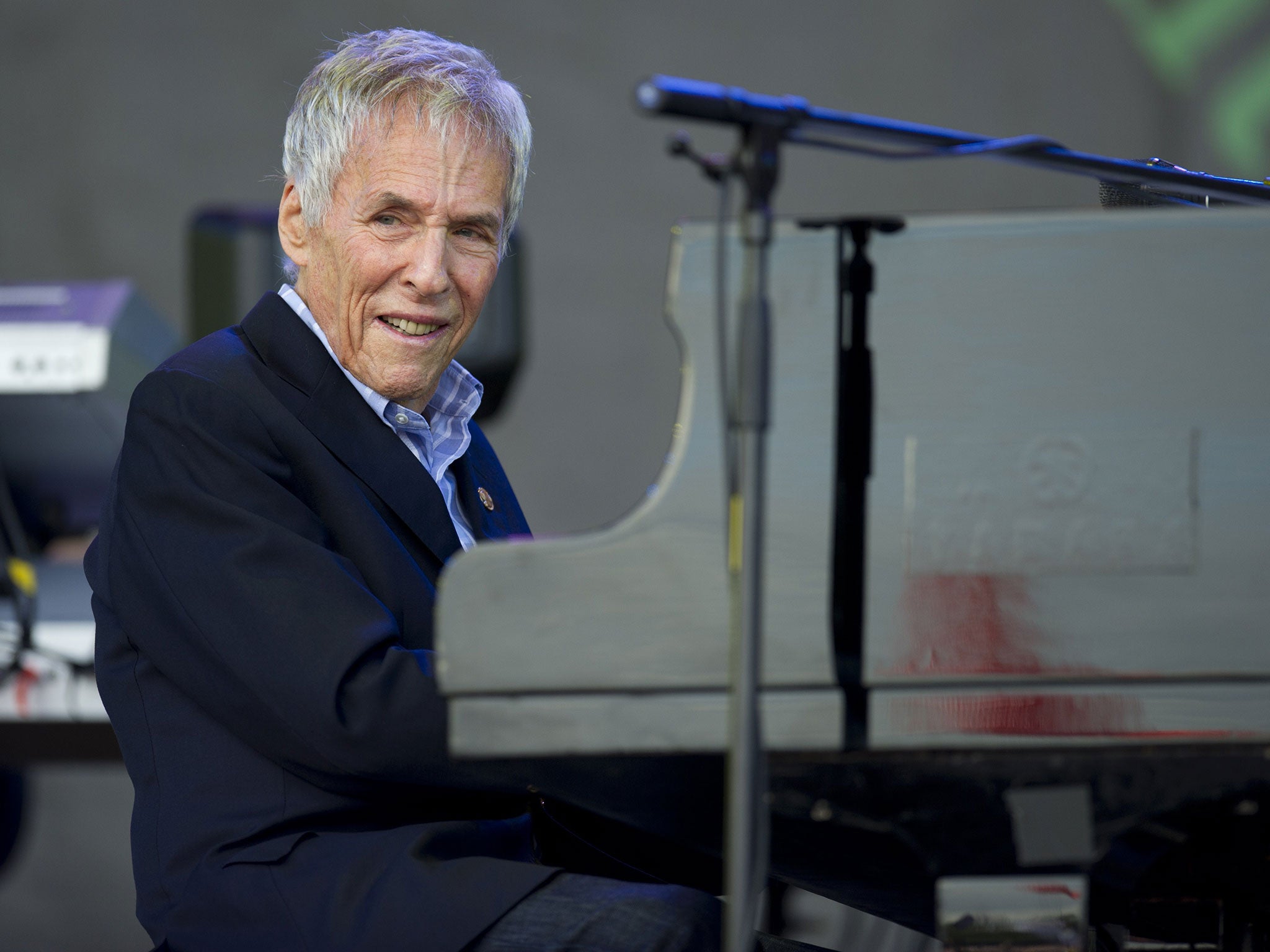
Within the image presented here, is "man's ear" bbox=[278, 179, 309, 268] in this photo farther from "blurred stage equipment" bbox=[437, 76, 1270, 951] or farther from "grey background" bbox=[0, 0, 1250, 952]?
"grey background" bbox=[0, 0, 1250, 952]

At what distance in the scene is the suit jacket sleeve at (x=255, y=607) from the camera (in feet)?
3.45

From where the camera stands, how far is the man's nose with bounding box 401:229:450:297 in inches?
56.2

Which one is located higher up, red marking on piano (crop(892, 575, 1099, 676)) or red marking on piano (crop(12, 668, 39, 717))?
red marking on piano (crop(892, 575, 1099, 676))

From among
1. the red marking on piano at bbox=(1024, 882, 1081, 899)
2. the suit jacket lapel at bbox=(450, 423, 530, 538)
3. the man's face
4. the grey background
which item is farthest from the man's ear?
the grey background

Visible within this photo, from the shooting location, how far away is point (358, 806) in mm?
1162

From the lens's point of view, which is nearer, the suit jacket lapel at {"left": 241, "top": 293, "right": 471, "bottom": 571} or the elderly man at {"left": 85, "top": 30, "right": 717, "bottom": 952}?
the elderly man at {"left": 85, "top": 30, "right": 717, "bottom": 952}

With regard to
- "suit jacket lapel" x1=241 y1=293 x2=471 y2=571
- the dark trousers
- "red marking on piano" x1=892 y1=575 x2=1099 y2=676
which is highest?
"suit jacket lapel" x1=241 y1=293 x2=471 y2=571

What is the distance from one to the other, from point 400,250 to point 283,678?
0.56 metres

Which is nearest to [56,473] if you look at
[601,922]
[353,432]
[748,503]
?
[353,432]

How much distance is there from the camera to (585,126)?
13.7 ft

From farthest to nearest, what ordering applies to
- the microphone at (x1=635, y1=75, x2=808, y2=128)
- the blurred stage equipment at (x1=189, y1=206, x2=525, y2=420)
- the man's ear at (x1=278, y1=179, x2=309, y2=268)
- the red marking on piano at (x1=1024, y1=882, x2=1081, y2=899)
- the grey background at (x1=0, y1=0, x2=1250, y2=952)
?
1. the grey background at (x1=0, y1=0, x2=1250, y2=952)
2. the blurred stage equipment at (x1=189, y1=206, x2=525, y2=420)
3. the man's ear at (x1=278, y1=179, x2=309, y2=268)
4. the red marking on piano at (x1=1024, y1=882, x2=1081, y2=899)
5. the microphone at (x1=635, y1=75, x2=808, y2=128)

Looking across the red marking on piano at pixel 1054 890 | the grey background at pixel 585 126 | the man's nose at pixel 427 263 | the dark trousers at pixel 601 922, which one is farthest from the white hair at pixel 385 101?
the grey background at pixel 585 126

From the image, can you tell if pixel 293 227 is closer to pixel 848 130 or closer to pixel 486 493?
pixel 486 493

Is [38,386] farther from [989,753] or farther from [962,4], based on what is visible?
[962,4]
